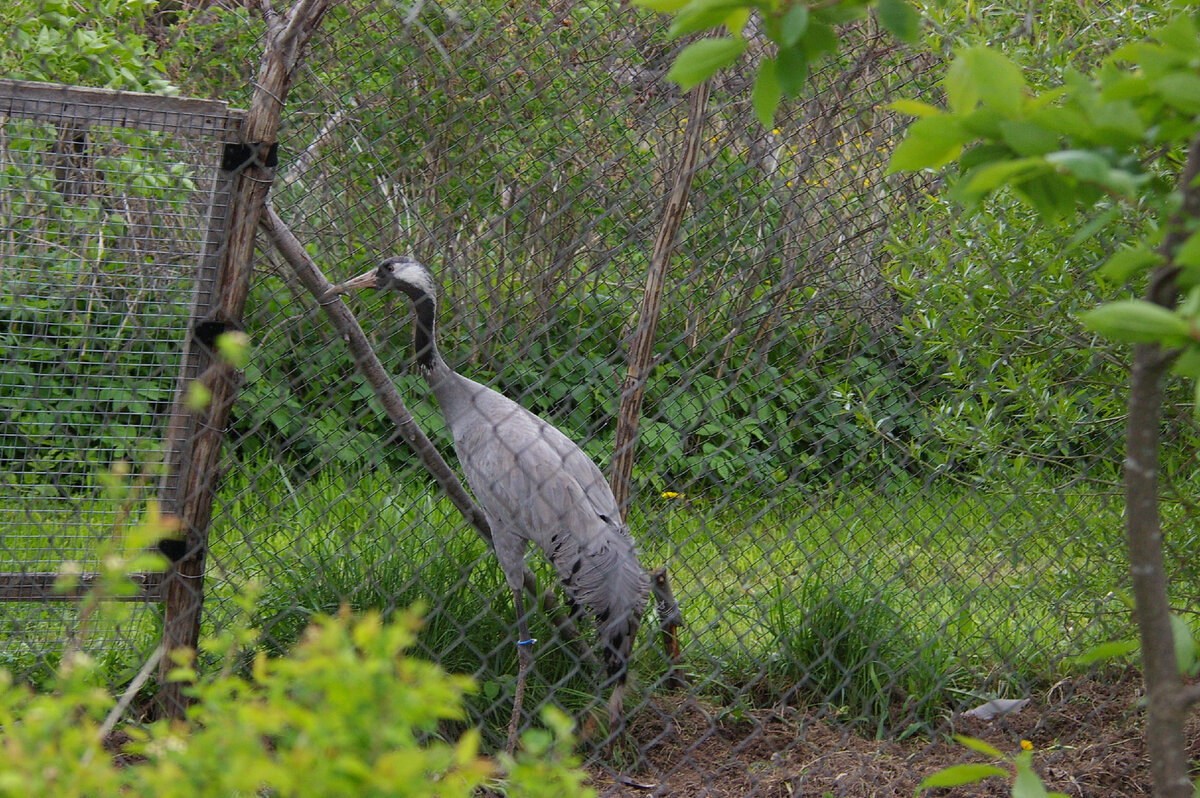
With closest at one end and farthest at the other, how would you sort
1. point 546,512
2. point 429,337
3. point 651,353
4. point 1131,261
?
point 1131,261 < point 651,353 < point 546,512 < point 429,337

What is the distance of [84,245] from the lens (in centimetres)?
277

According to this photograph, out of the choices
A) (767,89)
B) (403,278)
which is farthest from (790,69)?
(403,278)

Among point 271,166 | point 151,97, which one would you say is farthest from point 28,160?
point 271,166

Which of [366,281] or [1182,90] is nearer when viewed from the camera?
[1182,90]

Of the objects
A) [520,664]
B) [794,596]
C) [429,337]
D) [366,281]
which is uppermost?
[366,281]

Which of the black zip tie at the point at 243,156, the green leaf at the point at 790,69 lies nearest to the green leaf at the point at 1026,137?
the green leaf at the point at 790,69

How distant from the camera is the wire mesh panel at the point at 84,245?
2.39 metres

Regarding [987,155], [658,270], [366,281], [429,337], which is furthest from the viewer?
[429,337]

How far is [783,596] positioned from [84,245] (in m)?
2.22

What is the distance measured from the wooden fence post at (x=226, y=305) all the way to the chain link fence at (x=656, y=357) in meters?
0.14

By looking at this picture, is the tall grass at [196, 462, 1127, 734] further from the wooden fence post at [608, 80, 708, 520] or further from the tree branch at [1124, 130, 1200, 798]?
the tree branch at [1124, 130, 1200, 798]

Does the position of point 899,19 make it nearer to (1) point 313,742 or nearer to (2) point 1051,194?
(2) point 1051,194

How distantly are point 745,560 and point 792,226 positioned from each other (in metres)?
1.32

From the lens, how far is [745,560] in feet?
12.5
